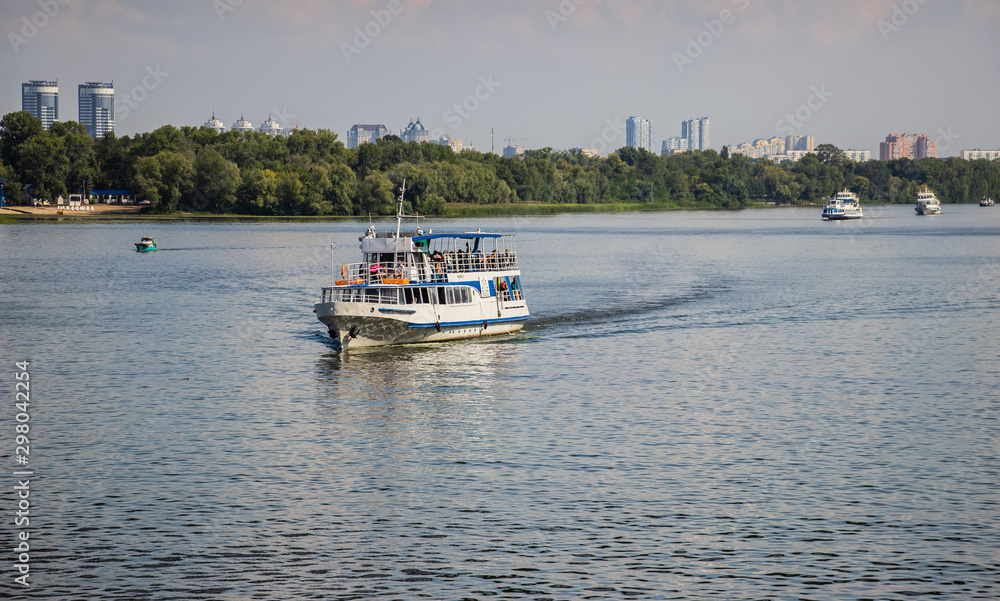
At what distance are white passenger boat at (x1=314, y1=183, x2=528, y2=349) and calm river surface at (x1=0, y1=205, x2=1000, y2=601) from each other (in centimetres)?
147

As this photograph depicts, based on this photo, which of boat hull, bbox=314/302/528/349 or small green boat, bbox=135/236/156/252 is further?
small green boat, bbox=135/236/156/252

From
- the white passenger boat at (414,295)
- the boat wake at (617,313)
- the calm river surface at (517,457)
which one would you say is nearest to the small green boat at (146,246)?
the calm river surface at (517,457)

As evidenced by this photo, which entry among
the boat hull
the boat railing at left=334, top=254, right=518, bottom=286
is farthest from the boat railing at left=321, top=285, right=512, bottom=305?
the boat hull

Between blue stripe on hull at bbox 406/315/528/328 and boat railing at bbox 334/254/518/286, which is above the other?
boat railing at bbox 334/254/518/286

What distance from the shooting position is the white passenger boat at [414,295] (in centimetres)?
6091

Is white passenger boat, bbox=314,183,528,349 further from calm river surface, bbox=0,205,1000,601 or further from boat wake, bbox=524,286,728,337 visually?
boat wake, bbox=524,286,728,337

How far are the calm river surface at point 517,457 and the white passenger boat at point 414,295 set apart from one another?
1.47m

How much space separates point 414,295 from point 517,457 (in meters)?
25.9

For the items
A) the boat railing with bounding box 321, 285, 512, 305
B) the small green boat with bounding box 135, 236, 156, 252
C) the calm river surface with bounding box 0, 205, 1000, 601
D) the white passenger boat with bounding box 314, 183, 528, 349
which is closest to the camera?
the calm river surface with bounding box 0, 205, 1000, 601

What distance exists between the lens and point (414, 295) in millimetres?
62469

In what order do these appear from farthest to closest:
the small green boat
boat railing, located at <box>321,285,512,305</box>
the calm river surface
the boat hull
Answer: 1. the small green boat
2. boat railing, located at <box>321,285,512,305</box>
3. the boat hull
4. the calm river surface

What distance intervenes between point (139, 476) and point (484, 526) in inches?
506

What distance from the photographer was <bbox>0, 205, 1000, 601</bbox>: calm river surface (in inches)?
1062

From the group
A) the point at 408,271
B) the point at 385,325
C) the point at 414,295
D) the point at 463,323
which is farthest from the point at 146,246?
the point at 385,325
